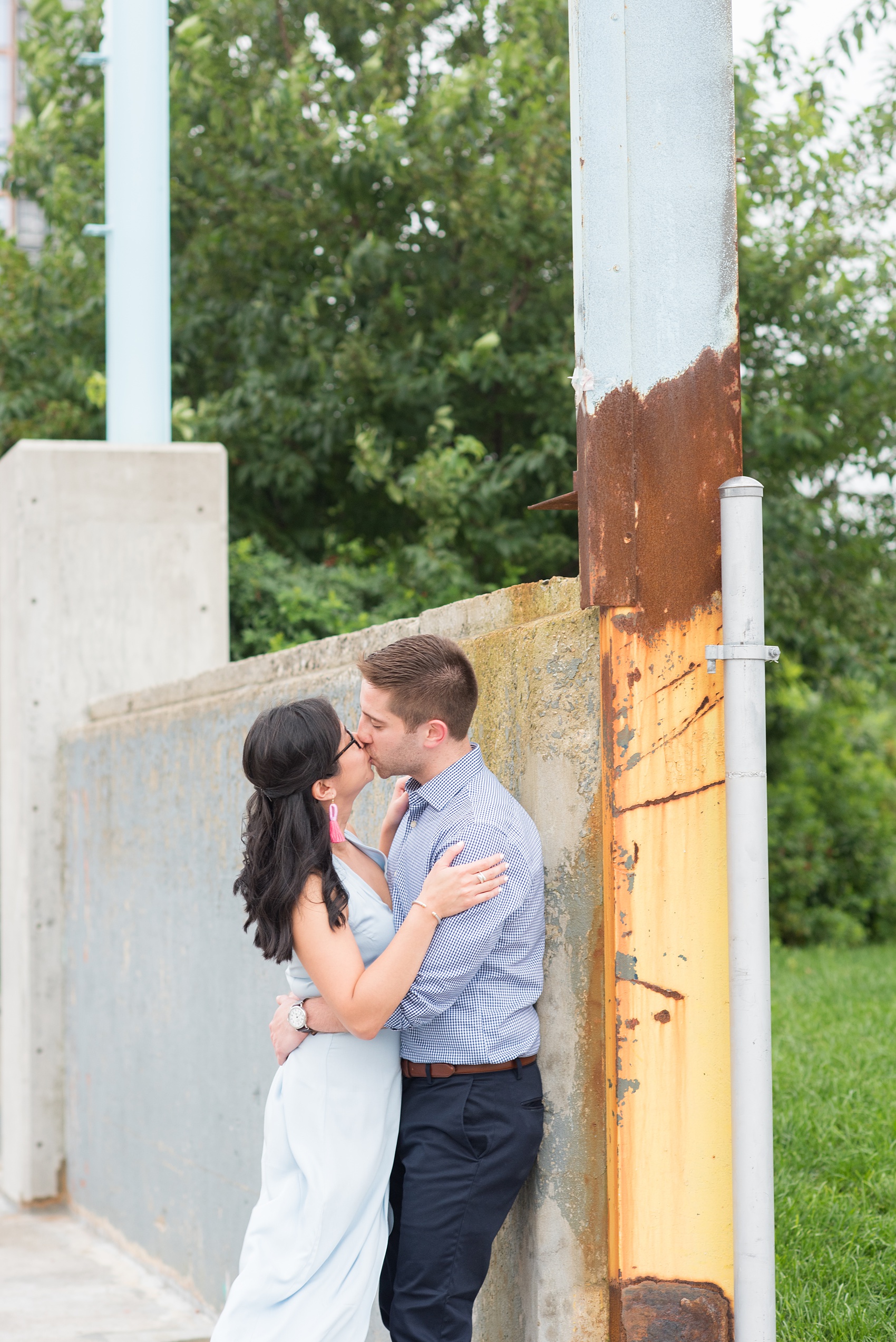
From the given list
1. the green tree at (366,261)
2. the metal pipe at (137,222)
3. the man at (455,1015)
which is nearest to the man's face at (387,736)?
the man at (455,1015)

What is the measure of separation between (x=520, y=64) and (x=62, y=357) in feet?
12.0

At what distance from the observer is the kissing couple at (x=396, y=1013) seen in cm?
260

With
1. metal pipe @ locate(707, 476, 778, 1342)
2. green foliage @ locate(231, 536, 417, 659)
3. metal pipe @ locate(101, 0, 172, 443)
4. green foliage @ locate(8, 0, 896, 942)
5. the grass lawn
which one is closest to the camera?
metal pipe @ locate(707, 476, 778, 1342)

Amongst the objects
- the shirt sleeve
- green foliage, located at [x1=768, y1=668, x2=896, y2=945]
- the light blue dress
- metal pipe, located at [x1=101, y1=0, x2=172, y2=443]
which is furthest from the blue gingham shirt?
green foliage, located at [x1=768, y1=668, x2=896, y2=945]

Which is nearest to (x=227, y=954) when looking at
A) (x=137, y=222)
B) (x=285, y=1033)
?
(x=285, y=1033)

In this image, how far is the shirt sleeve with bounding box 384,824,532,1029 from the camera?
2572 millimetres

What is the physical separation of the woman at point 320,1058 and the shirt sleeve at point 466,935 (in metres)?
0.06

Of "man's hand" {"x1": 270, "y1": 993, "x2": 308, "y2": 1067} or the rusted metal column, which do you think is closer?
the rusted metal column

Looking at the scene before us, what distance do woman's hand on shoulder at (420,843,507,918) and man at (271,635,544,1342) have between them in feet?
0.12

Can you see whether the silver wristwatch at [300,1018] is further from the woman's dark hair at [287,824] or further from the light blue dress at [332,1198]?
the woman's dark hair at [287,824]

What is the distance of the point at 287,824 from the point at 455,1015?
48cm

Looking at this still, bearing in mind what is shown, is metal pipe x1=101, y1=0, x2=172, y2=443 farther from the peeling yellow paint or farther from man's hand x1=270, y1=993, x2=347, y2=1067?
the peeling yellow paint

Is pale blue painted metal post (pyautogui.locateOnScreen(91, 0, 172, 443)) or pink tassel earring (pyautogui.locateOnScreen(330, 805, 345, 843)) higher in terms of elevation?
pale blue painted metal post (pyautogui.locateOnScreen(91, 0, 172, 443))

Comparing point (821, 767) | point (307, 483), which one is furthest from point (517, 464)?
point (821, 767)
